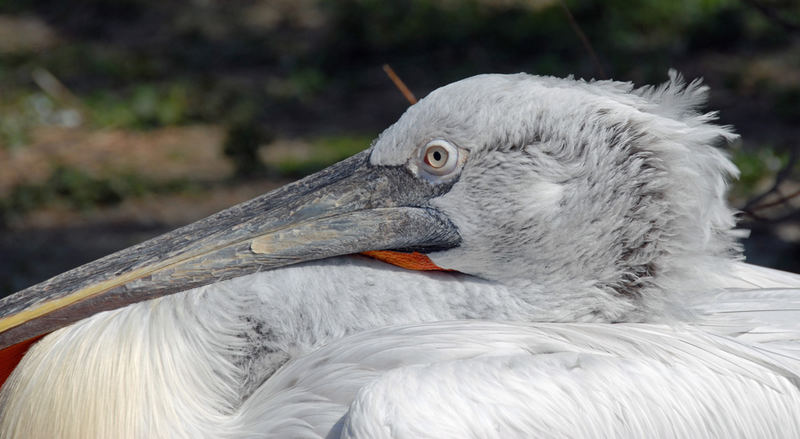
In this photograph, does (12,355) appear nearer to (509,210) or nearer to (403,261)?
(403,261)

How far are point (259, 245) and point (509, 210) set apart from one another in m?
0.56

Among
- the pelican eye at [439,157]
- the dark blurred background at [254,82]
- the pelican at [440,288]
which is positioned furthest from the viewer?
the dark blurred background at [254,82]

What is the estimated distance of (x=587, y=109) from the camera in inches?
83.8

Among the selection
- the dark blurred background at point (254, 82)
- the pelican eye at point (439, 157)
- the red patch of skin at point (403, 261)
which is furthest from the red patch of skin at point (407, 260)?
the dark blurred background at point (254, 82)

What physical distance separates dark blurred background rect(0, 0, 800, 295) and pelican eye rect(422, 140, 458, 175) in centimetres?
253

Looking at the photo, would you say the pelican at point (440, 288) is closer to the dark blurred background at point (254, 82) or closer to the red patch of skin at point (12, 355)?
the red patch of skin at point (12, 355)

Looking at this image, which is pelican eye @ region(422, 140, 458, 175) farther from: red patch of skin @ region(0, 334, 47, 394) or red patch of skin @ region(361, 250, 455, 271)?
red patch of skin @ region(0, 334, 47, 394)

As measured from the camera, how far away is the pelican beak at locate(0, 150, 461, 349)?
2.19 m

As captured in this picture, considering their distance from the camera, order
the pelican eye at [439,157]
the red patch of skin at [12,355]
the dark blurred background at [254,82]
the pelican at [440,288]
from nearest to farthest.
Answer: the pelican at [440,288], the pelican eye at [439,157], the red patch of skin at [12,355], the dark blurred background at [254,82]

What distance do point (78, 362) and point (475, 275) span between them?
90 cm

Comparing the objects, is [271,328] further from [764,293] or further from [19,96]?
[19,96]

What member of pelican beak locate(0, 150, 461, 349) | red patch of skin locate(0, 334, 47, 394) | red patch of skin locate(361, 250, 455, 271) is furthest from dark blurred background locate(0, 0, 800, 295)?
red patch of skin locate(361, 250, 455, 271)

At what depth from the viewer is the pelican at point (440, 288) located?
2033mm

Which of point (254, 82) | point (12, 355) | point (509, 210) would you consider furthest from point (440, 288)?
point (254, 82)
